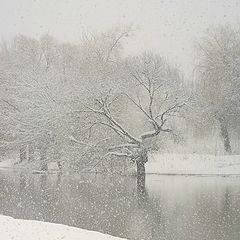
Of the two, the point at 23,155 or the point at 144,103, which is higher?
the point at 144,103

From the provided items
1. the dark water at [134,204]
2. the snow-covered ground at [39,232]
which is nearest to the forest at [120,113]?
the dark water at [134,204]

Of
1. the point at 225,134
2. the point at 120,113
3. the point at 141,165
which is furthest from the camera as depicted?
the point at 225,134

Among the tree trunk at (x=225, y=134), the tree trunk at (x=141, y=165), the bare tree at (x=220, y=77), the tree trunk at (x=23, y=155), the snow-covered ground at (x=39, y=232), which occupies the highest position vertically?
the bare tree at (x=220, y=77)

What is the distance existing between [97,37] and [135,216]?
25239 mm

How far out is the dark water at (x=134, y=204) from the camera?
1413cm

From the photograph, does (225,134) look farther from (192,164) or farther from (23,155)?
(23,155)

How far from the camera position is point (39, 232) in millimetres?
11609

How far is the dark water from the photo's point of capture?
46.4ft

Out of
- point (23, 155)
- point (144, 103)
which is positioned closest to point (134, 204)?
point (144, 103)

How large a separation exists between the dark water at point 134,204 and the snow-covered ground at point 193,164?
6.58ft

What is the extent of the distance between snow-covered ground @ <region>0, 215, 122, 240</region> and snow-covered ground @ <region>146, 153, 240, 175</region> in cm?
1811

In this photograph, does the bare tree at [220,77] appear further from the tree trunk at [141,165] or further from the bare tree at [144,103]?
the tree trunk at [141,165]

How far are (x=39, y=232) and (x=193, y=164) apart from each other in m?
20.9

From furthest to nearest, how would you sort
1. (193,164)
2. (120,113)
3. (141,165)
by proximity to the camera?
(193,164)
(120,113)
(141,165)
